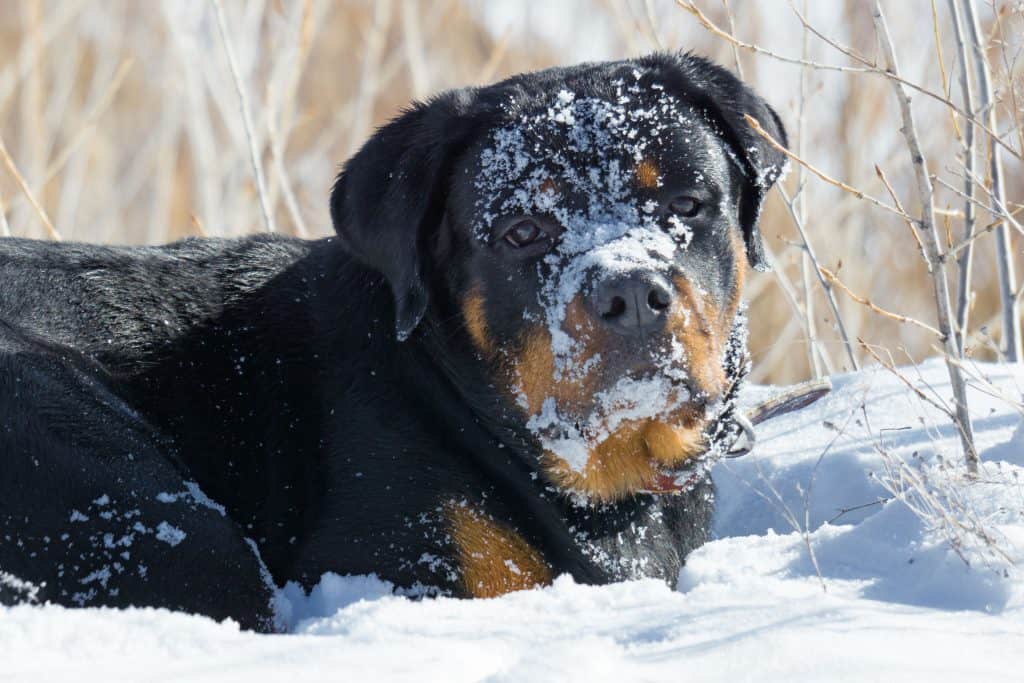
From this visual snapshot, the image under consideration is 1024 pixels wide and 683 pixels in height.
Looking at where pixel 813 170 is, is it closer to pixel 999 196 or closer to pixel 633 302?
pixel 633 302

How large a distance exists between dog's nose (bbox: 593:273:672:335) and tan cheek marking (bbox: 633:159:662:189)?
36 centimetres

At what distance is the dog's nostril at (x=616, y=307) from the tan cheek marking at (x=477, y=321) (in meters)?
0.47

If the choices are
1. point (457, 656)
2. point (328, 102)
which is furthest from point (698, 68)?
point (328, 102)

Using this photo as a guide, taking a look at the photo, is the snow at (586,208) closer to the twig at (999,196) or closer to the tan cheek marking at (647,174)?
the tan cheek marking at (647,174)

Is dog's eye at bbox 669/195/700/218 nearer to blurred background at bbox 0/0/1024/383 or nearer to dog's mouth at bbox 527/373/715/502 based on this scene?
dog's mouth at bbox 527/373/715/502

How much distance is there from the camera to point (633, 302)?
2568 mm

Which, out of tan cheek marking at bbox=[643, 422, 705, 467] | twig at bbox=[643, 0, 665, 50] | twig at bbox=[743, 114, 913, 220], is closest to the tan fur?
tan cheek marking at bbox=[643, 422, 705, 467]

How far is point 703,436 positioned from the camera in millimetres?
3070

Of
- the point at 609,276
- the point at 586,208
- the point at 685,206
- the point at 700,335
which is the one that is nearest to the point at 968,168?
the point at 685,206

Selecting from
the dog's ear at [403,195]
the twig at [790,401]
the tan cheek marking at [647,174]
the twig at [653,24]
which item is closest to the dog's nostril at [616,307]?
the tan cheek marking at [647,174]

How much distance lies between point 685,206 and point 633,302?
1.54ft

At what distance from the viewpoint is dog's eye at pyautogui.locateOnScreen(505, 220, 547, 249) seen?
2.90 m

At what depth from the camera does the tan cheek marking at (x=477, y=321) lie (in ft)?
9.84

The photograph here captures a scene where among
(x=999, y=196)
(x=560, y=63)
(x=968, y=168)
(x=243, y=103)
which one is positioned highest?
(x=560, y=63)
